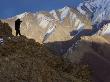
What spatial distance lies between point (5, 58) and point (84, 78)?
10.5 m

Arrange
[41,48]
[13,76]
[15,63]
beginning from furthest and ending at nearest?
1. [41,48]
2. [15,63]
3. [13,76]

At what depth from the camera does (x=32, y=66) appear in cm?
3566

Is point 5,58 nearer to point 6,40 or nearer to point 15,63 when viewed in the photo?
point 15,63

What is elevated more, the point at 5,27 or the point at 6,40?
the point at 5,27

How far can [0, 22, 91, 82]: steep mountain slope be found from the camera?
109 feet

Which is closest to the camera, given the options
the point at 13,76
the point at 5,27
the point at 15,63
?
the point at 13,76

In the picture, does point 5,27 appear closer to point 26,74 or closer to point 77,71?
point 77,71

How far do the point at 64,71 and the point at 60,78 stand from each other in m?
5.40

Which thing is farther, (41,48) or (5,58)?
(41,48)

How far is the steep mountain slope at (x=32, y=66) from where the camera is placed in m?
33.4

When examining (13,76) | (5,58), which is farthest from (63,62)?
(13,76)

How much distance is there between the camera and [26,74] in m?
33.7

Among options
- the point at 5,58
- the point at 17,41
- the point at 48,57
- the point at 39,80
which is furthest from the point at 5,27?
the point at 39,80

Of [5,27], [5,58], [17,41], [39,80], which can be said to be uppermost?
[5,27]
